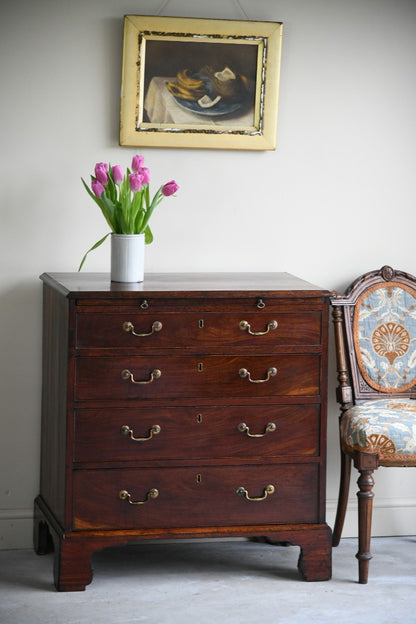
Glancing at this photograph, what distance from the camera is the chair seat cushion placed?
320 centimetres

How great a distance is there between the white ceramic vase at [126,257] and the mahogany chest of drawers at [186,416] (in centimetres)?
5

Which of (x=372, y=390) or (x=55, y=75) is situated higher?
(x=55, y=75)

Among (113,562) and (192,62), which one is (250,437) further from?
(192,62)

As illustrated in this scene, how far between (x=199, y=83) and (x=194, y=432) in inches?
52.7

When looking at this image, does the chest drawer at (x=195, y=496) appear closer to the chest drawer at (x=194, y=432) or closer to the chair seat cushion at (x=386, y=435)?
the chest drawer at (x=194, y=432)

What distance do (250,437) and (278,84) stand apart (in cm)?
137

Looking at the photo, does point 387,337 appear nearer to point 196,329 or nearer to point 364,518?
point 364,518

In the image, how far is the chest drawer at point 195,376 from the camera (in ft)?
9.96

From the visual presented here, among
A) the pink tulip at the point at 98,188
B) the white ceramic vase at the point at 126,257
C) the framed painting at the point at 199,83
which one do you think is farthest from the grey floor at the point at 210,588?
the framed painting at the point at 199,83

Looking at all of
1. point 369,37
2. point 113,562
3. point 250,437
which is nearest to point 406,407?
point 250,437

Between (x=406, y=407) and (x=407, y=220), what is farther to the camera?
(x=407, y=220)

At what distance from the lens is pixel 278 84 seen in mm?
3547

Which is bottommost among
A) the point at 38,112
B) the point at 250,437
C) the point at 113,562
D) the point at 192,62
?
the point at 113,562

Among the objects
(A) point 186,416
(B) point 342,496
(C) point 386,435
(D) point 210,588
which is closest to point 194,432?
(A) point 186,416
